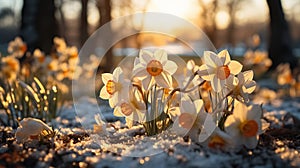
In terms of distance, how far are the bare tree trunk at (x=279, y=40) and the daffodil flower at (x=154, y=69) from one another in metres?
7.36

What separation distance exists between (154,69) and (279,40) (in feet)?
29.3

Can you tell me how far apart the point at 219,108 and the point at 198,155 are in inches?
15.6

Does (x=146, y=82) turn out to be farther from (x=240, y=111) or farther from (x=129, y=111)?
(x=240, y=111)

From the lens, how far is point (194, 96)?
2.21 meters

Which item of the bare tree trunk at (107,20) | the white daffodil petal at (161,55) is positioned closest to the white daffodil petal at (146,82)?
the white daffodil petal at (161,55)

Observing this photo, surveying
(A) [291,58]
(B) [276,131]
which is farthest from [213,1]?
(B) [276,131]

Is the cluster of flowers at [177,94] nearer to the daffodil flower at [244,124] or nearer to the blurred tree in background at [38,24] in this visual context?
the daffodil flower at [244,124]

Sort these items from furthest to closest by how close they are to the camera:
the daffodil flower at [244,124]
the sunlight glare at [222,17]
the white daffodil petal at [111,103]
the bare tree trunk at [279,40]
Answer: the sunlight glare at [222,17] → the bare tree trunk at [279,40] → the white daffodil petal at [111,103] → the daffodil flower at [244,124]

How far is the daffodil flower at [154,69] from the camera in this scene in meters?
2.05

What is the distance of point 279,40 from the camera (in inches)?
408

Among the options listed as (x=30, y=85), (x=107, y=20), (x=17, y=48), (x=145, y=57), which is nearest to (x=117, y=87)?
(x=145, y=57)

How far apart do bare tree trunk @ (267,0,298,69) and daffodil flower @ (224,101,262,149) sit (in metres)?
7.59

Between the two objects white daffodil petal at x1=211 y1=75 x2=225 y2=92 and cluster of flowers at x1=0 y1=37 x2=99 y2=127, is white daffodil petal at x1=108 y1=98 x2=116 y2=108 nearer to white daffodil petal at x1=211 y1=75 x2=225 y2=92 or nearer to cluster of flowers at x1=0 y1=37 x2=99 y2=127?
white daffodil petal at x1=211 y1=75 x2=225 y2=92

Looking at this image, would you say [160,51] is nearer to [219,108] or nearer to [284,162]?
[219,108]
